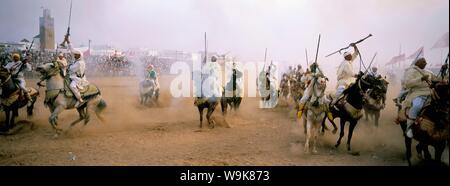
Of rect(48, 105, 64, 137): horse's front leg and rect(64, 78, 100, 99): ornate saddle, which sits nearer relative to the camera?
rect(48, 105, 64, 137): horse's front leg

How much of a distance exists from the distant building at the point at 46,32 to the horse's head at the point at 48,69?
1035 centimetres

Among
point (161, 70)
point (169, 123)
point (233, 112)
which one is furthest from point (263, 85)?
point (161, 70)

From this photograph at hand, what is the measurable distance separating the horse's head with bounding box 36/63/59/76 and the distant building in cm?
1035

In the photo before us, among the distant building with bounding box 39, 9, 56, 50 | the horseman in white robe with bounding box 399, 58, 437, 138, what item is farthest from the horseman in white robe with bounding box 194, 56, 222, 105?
the distant building with bounding box 39, 9, 56, 50

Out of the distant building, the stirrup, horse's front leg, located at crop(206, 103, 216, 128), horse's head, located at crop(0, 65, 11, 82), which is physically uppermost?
the distant building

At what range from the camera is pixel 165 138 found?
1031 centimetres

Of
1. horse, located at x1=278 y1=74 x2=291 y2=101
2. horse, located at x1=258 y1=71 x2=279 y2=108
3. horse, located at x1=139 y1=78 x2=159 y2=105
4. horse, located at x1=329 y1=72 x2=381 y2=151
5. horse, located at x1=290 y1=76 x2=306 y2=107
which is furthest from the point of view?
horse, located at x1=278 y1=74 x2=291 y2=101

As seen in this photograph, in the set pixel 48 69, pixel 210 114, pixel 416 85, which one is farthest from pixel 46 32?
pixel 416 85

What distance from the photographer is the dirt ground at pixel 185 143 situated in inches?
317

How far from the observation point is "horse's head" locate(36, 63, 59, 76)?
9.75 m

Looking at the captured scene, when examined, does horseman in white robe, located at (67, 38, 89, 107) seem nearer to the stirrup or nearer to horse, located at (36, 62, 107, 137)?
the stirrup
